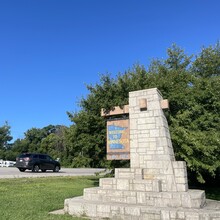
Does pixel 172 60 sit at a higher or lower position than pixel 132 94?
higher

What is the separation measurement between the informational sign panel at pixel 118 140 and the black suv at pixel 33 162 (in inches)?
→ 570

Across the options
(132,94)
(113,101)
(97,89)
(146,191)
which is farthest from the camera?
(97,89)

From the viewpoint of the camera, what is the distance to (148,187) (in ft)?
22.0

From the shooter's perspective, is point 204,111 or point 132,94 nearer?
point 132,94

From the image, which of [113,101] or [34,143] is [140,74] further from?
[34,143]

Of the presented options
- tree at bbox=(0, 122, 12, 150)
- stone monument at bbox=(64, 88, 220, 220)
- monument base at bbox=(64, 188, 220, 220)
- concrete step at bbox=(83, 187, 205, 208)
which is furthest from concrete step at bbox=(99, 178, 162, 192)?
tree at bbox=(0, 122, 12, 150)

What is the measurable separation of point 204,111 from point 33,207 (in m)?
7.70

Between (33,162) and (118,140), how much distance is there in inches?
580

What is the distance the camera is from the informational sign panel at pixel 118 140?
7.87 meters

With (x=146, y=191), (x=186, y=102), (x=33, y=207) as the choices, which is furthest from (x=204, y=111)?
(x=33, y=207)

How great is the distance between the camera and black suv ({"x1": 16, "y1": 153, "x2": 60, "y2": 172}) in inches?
819

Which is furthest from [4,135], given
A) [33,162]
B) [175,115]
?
[175,115]

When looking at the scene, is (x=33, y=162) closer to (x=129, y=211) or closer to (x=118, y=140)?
(x=118, y=140)

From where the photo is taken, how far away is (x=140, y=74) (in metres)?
11.4
